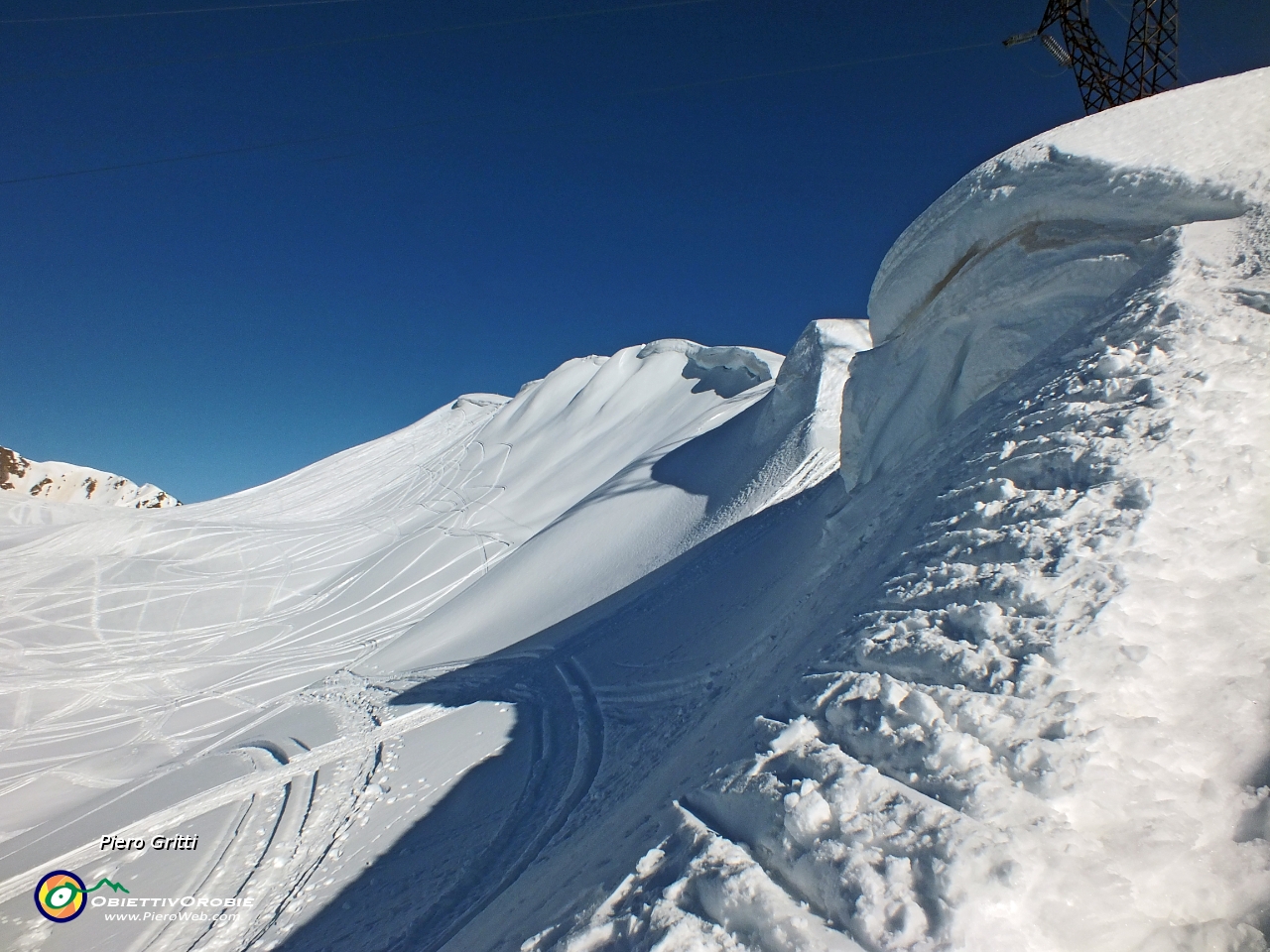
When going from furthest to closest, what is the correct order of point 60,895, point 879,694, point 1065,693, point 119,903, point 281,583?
point 281,583, point 60,895, point 119,903, point 879,694, point 1065,693

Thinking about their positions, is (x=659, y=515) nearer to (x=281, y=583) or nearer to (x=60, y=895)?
(x=60, y=895)

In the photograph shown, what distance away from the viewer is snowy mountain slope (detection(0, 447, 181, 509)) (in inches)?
2406

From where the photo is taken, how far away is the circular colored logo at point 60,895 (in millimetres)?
4547

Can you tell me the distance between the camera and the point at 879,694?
1898 millimetres

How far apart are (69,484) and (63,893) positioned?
82.4 metres

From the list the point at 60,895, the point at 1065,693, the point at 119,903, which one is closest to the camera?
the point at 1065,693

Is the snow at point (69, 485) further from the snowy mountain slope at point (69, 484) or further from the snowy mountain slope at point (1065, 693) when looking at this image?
the snowy mountain slope at point (1065, 693)

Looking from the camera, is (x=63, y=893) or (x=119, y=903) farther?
(x=63, y=893)

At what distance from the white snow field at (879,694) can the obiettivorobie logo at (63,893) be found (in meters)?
0.12

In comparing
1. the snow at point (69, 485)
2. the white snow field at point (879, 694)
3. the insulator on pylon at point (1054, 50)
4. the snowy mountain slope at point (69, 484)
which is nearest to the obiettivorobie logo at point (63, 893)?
the white snow field at point (879, 694)

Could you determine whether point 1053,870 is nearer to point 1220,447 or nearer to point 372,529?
point 1220,447

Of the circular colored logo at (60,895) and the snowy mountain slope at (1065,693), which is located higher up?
the snowy mountain slope at (1065,693)

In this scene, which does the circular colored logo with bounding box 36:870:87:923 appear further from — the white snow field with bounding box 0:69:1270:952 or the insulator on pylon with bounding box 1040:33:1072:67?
the insulator on pylon with bounding box 1040:33:1072:67

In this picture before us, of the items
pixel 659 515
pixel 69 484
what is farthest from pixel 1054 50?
pixel 69 484
